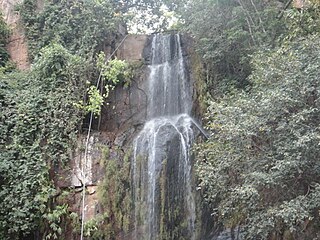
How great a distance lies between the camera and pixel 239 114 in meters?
7.03

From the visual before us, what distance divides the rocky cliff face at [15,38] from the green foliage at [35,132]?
1611 mm

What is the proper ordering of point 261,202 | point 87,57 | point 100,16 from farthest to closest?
point 100,16
point 87,57
point 261,202

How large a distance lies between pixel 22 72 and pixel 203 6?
584cm

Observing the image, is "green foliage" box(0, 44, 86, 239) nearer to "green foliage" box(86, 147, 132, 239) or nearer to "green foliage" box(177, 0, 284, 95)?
"green foliage" box(86, 147, 132, 239)

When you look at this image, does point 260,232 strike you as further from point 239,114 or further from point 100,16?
point 100,16

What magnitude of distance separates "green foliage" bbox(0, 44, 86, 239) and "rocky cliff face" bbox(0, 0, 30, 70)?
161 cm

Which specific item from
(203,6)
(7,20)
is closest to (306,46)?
(203,6)

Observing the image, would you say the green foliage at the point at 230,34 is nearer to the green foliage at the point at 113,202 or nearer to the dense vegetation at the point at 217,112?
the dense vegetation at the point at 217,112

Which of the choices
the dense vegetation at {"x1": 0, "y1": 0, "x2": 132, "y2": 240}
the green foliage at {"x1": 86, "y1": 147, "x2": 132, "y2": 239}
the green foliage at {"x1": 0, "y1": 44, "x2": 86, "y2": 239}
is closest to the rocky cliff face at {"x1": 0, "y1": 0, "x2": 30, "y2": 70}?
the dense vegetation at {"x1": 0, "y1": 0, "x2": 132, "y2": 240}

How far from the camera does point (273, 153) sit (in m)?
6.46

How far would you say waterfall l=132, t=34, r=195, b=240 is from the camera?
860 centimetres

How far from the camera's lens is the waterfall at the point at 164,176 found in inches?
339

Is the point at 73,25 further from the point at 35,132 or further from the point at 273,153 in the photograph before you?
the point at 273,153

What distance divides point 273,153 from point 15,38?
32.6 feet
